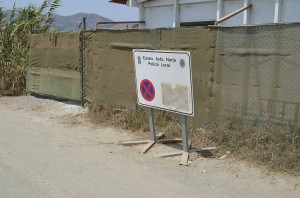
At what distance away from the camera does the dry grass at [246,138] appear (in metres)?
5.63

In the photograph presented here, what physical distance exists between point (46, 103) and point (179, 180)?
663 cm

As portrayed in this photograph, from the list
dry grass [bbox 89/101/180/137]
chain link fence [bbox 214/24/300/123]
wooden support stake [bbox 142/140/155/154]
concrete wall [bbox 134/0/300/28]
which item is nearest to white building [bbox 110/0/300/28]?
concrete wall [bbox 134/0/300/28]

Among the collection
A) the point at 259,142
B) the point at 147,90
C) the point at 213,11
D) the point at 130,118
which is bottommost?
the point at 130,118

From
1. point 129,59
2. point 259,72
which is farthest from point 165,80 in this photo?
point 129,59

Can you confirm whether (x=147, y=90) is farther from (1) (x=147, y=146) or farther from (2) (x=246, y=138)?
(2) (x=246, y=138)

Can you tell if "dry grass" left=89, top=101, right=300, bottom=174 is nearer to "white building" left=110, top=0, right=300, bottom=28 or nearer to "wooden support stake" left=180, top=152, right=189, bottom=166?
"wooden support stake" left=180, top=152, right=189, bottom=166

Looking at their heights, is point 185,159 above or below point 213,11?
below

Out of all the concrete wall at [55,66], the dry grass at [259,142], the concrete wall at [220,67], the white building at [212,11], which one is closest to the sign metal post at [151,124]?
the dry grass at [259,142]

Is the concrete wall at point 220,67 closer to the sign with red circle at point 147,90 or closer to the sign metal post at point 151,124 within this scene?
the sign metal post at point 151,124

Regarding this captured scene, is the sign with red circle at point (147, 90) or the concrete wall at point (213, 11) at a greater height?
the concrete wall at point (213, 11)

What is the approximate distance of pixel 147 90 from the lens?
268 inches

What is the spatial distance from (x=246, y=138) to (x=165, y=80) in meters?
1.46

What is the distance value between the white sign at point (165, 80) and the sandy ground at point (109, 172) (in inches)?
30.0

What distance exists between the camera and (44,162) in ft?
20.3
